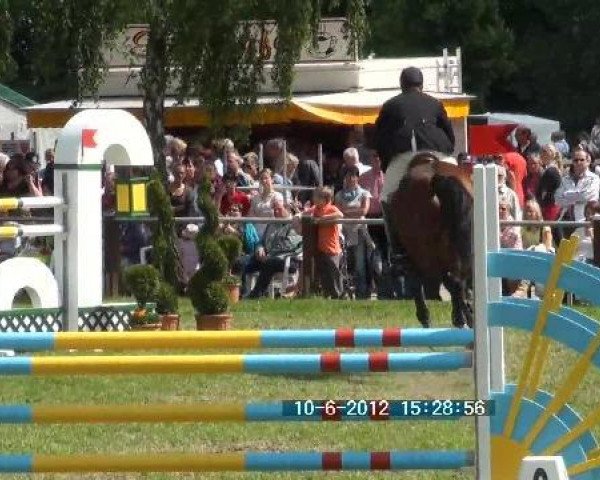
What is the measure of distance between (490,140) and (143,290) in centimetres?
884

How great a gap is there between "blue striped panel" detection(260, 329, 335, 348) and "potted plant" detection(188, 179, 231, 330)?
8.21 meters

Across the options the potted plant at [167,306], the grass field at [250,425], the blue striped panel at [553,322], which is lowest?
the grass field at [250,425]

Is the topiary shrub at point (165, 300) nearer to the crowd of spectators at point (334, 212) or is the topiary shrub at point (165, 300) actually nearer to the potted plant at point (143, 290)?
the potted plant at point (143, 290)

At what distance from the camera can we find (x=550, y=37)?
55.8m

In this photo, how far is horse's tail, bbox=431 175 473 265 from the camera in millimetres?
12953

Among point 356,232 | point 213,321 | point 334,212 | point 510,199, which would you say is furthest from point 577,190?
point 213,321

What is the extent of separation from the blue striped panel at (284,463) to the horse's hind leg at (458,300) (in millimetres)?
6771

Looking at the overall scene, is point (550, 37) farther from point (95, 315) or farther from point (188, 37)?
point (95, 315)

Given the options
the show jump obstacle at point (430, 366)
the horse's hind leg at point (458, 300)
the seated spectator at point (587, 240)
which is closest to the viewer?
the show jump obstacle at point (430, 366)

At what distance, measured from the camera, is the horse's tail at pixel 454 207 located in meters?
13.0

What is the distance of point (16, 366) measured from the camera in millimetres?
6926

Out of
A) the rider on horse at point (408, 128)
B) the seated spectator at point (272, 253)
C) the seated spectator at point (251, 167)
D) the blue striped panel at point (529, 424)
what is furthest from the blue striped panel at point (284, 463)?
the seated spectator at point (251, 167)

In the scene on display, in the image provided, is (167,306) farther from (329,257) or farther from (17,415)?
(17,415)

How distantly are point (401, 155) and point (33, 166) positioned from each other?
1181 centimetres
